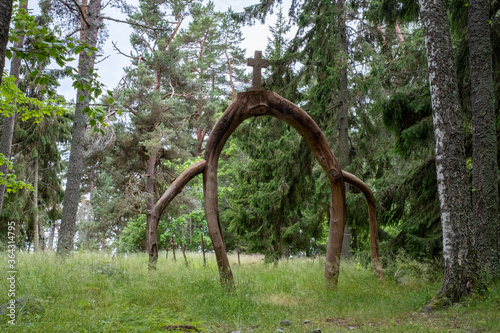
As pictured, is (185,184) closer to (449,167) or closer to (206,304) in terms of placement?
(206,304)

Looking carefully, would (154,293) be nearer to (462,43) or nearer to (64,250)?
(64,250)

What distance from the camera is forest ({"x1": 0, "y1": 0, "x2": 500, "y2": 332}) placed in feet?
19.2

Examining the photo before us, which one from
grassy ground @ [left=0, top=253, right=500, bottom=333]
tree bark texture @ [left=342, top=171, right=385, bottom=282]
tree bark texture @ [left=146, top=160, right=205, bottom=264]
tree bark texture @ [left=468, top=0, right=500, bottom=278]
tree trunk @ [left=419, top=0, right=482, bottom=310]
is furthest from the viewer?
tree bark texture @ [left=342, top=171, right=385, bottom=282]

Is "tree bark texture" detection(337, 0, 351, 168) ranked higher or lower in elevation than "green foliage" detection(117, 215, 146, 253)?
higher

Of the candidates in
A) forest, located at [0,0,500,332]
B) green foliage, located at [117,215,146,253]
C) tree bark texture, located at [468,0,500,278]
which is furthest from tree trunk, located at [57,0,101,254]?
green foliage, located at [117,215,146,253]

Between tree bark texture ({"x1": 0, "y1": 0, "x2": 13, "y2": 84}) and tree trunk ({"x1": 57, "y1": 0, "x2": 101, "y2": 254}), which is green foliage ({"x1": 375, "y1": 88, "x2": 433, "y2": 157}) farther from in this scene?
tree trunk ({"x1": 57, "y1": 0, "x2": 101, "y2": 254})

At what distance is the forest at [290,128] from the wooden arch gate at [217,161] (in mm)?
190

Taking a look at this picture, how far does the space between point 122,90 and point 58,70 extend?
10.0 ft

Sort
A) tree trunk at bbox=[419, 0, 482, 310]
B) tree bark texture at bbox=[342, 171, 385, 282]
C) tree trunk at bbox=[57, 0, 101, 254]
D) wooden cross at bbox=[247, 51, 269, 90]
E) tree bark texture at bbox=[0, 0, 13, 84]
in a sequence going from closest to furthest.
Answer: tree bark texture at bbox=[0, 0, 13, 84], tree trunk at bbox=[419, 0, 482, 310], wooden cross at bbox=[247, 51, 269, 90], tree bark texture at bbox=[342, 171, 385, 282], tree trunk at bbox=[57, 0, 101, 254]

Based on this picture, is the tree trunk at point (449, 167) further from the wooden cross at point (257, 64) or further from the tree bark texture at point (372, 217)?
the wooden cross at point (257, 64)

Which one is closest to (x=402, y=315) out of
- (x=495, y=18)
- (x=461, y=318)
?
(x=461, y=318)

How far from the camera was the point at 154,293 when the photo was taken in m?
5.79

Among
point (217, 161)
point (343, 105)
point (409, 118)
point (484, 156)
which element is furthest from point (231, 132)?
point (343, 105)

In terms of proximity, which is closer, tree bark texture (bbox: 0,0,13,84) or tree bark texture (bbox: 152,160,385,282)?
tree bark texture (bbox: 0,0,13,84)
